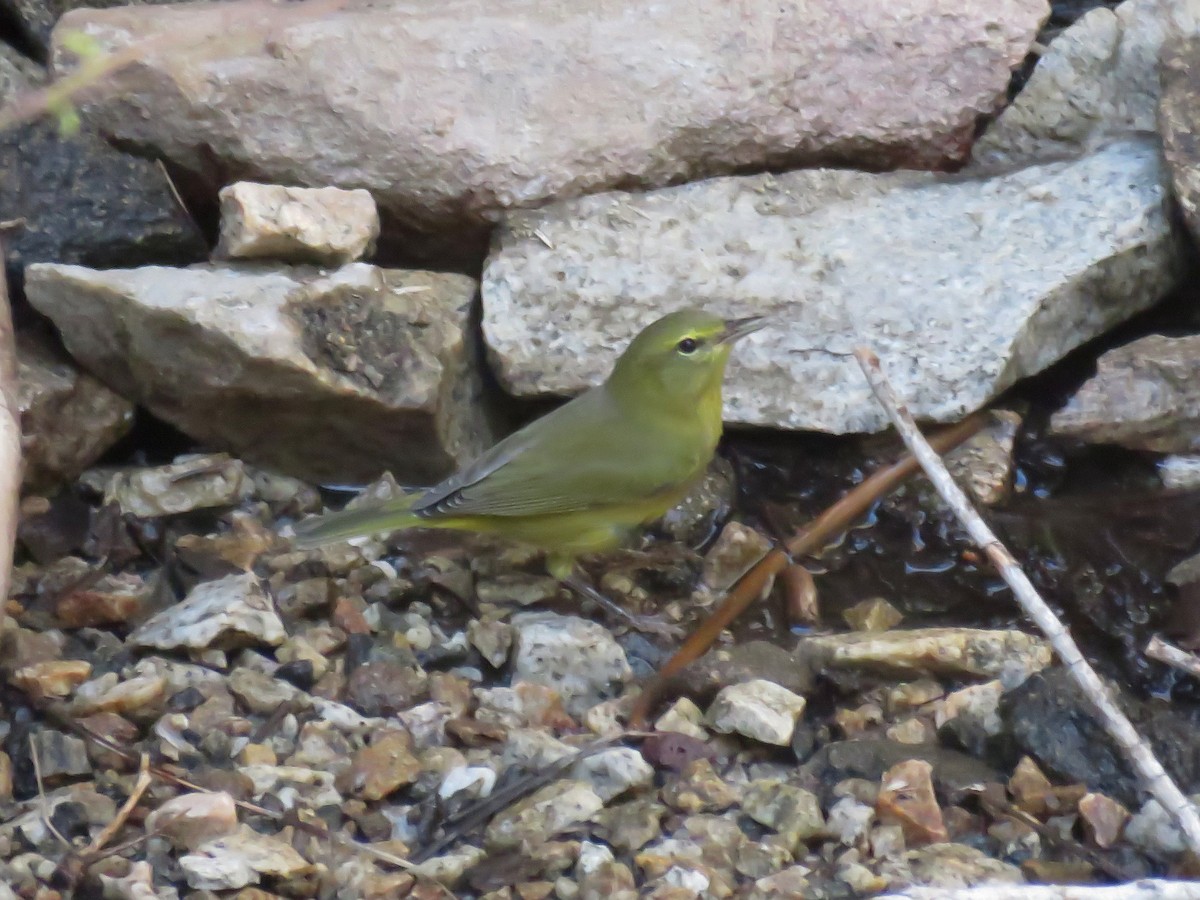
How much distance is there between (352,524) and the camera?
398cm

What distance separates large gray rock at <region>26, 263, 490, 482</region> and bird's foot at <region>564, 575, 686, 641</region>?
620mm

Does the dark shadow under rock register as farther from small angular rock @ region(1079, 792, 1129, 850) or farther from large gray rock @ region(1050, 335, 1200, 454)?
large gray rock @ region(1050, 335, 1200, 454)

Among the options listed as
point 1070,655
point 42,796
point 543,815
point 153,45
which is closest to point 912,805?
point 1070,655

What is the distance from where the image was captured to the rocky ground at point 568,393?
308 centimetres

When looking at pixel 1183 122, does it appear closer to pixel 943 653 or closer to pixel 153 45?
pixel 943 653

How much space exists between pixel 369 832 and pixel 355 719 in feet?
1.34

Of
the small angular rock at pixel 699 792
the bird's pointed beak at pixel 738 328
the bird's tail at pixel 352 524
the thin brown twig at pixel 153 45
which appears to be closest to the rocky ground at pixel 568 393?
the small angular rock at pixel 699 792

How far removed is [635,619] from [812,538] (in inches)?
22.4

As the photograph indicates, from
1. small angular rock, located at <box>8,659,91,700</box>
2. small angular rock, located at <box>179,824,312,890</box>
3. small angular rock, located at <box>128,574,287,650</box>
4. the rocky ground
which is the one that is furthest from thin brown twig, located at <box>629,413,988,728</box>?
small angular rock, located at <box>8,659,91,700</box>

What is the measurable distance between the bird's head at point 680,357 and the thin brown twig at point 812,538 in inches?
19.8

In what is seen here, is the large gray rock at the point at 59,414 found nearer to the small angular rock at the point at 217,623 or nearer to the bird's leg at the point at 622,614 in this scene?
the small angular rock at the point at 217,623

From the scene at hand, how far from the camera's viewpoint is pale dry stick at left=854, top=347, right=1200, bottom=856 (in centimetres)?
251

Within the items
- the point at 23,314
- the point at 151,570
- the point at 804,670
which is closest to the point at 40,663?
the point at 151,570

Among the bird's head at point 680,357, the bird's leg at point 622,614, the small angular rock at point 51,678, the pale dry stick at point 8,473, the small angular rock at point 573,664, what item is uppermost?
the pale dry stick at point 8,473
